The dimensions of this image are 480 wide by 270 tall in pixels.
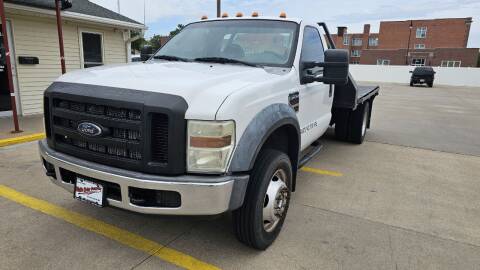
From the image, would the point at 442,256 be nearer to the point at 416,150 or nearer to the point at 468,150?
the point at 416,150

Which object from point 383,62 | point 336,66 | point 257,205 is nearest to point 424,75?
point 336,66

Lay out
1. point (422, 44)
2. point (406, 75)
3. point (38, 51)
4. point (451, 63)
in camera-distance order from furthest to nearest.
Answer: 1. point (422, 44)
2. point (451, 63)
3. point (406, 75)
4. point (38, 51)

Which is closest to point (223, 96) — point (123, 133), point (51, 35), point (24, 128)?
point (123, 133)

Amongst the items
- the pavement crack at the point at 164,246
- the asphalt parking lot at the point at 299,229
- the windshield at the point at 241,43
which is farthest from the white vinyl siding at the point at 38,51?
the pavement crack at the point at 164,246

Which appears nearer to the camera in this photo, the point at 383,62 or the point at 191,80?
the point at 191,80

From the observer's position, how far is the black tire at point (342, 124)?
6.64 m

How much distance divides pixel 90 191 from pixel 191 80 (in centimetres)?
110

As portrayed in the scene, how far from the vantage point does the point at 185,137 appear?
2332 millimetres

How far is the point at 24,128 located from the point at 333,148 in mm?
5985

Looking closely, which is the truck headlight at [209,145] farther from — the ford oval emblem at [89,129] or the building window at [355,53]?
the building window at [355,53]

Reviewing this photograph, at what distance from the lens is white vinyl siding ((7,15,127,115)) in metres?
8.23

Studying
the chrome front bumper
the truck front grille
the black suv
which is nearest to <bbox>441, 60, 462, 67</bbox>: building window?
the black suv

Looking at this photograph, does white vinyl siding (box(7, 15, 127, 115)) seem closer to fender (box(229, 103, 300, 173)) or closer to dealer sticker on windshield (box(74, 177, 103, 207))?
dealer sticker on windshield (box(74, 177, 103, 207))

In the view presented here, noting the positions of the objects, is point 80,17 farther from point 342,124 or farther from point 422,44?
point 422,44
